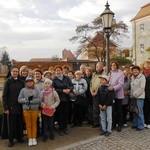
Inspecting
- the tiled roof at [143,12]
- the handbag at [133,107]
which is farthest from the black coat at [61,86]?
the tiled roof at [143,12]

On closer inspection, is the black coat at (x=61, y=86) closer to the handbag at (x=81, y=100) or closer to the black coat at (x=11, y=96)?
the handbag at (x=81, y=100)

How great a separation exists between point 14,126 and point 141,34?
45.6 metres

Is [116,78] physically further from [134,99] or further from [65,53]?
[65,53]

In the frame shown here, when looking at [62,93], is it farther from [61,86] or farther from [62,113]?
[62,113]

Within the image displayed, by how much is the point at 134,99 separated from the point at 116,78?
92 cm

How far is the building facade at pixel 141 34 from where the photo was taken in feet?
166

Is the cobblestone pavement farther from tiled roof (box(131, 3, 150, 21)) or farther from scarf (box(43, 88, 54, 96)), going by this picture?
Result: tiled roof (box(131, 3, 150, 21))

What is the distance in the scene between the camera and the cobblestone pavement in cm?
770

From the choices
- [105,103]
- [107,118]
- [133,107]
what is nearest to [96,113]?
[107,118]

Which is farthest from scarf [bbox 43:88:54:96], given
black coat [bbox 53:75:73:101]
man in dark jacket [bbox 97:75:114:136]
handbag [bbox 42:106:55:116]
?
man in dark jacket [bbox 97:75:114:136]

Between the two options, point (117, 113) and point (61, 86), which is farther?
point (117, 113)

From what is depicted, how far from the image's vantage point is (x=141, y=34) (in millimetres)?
51562

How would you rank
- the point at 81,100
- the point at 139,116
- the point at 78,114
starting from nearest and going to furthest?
the point at 139,116 → the point at 81,100 → the point at 78,114

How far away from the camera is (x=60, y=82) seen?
9.23 metres
